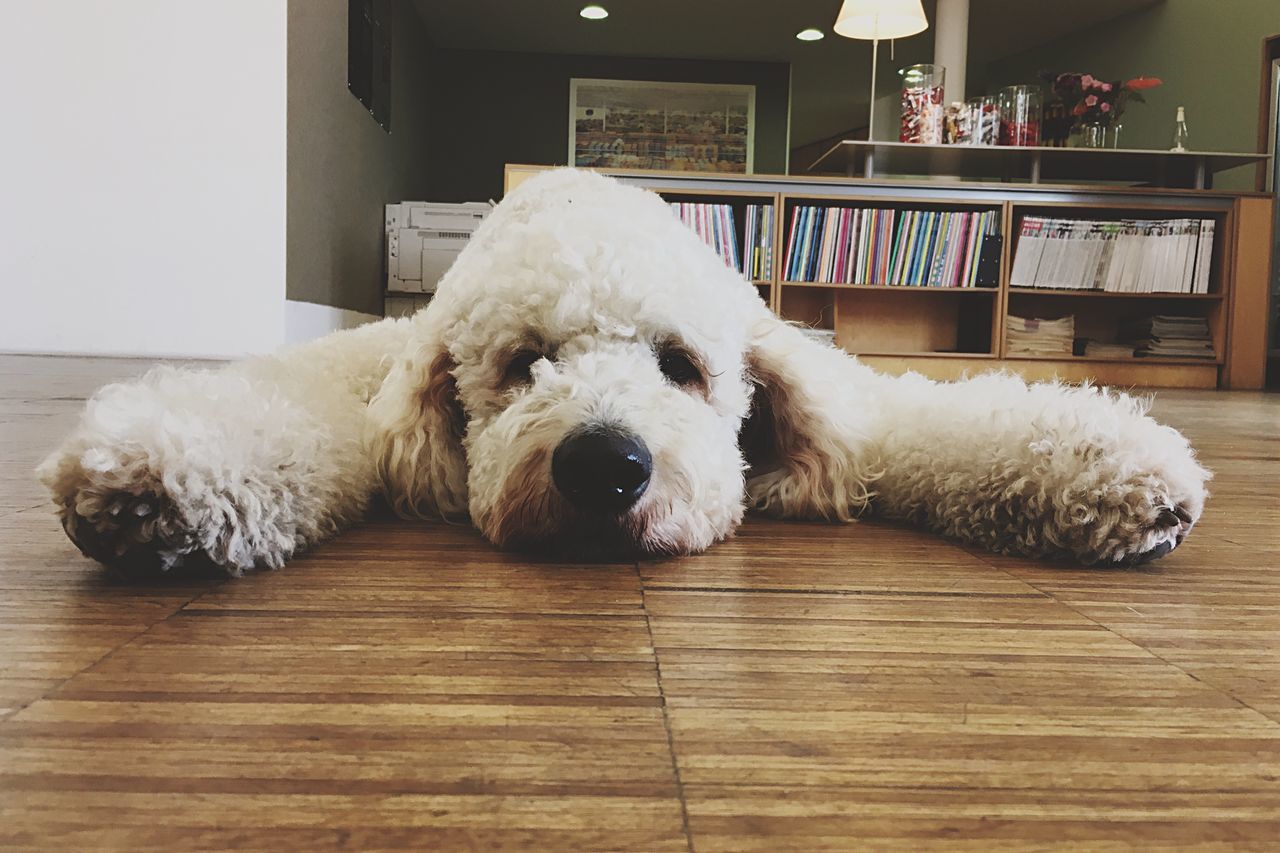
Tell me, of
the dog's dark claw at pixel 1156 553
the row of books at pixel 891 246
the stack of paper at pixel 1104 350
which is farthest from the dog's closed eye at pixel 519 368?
the stack of paper at pixel 1104 350

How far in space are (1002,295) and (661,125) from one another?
4849mm

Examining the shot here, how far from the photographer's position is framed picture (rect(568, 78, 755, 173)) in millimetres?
9070

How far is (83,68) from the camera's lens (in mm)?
4402

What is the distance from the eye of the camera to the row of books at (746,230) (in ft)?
16.3

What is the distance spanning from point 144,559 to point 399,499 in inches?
14.3

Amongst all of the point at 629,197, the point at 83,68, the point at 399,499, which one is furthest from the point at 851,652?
the point at 83,68

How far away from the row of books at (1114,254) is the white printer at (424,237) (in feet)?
10.7

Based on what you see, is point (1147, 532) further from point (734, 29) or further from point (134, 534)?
point (734, 29)

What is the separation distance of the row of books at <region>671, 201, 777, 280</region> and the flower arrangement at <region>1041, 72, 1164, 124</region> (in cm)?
182

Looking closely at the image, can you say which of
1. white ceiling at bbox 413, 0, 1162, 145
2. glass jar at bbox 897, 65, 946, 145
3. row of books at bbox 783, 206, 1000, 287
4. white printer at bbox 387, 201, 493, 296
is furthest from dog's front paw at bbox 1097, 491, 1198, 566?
white ceiling at bbox 413, 0, 1162, 145

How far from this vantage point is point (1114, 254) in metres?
5.25

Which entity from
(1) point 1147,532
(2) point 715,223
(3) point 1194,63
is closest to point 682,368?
(1) point 1147,532

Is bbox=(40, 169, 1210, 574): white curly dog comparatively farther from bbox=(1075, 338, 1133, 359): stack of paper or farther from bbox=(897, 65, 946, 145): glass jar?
bbox=(1075, 338, 1133, 359): stack of paper

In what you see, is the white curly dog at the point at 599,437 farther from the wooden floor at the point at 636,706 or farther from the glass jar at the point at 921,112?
the glass jar at the point at 921,112
